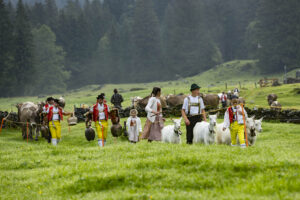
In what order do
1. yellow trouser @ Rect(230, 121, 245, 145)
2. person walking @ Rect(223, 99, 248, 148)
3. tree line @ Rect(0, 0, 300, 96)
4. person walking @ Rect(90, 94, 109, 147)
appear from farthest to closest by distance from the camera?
tree line @ Rect(0, 0, 300, 96) → person walking @ Rect(90, 94, 109, 147) → person walking @ Rect(223, 99, 248, 148) → yellow trouser @ Rect(230, 121, 245, 145)

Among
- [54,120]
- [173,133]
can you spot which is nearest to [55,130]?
[54,120]

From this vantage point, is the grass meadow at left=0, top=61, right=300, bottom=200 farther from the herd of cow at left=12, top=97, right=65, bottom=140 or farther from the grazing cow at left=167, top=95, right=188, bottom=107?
the grazing cow at left=167, top=95, right=188, bottom=107

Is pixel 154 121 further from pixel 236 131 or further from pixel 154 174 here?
pixel 154 174

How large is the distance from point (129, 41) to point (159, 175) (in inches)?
4210

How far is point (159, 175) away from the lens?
27.2ft

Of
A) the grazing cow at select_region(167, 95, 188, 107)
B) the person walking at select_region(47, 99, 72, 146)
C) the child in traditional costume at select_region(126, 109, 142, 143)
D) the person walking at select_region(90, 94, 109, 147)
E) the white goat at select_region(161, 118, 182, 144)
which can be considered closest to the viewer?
the white goat at select_region(161, 118, 182, 144)

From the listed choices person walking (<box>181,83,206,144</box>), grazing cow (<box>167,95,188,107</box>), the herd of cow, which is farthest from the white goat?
grazing cow (<box>167,95,188,107</box>)

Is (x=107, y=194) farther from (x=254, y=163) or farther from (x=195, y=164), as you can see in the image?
(x=254, y=163)

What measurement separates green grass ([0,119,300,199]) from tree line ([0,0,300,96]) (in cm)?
7861

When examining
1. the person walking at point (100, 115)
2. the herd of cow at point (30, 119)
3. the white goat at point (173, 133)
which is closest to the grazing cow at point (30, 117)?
the herd of cow at point (30, 119)

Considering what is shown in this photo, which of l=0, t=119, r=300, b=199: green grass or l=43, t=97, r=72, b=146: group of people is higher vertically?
l=43, t=97, r=72, b=146: group of people

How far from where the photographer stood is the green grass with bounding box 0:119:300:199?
711cm

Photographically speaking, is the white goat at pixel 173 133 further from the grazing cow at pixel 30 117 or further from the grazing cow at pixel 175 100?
the grazing cow at pixel 175 100

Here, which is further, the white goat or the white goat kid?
the white goat
